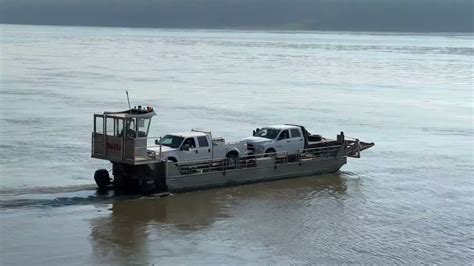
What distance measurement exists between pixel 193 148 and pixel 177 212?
121 inches

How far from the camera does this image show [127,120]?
26219 mm

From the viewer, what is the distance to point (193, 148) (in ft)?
90.9

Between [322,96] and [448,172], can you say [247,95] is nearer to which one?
[322,96]

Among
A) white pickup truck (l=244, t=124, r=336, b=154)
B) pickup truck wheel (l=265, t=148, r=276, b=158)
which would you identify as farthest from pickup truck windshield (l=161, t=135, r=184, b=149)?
pickup truck wheel (l=265, t=148, r=276, b=158)

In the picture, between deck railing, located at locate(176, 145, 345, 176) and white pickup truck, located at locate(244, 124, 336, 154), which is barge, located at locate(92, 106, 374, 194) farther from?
white pickup truck, located at locate(244, 124, 336, 154)

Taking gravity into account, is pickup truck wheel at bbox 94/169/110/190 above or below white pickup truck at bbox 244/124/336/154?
below

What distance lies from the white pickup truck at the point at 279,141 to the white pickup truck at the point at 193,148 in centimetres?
154

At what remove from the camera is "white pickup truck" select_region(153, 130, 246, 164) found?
2725cm

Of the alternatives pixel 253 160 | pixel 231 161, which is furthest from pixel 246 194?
pixel 253 160

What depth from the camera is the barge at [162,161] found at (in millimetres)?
26203

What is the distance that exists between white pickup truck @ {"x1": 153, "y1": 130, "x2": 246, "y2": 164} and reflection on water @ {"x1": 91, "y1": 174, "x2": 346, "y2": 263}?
115 centimetres

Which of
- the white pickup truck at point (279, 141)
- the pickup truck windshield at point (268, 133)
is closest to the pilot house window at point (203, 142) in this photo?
the white pickup truck at point (279, 141)

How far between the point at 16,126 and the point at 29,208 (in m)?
16.8

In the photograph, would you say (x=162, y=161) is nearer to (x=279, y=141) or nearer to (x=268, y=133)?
(x=279, y=141)
